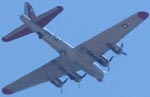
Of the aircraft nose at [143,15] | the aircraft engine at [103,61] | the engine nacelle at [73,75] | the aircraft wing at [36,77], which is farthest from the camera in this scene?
the aircraft wing at [36,77]

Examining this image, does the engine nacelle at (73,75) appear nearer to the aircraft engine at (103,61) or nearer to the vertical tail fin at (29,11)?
the aircraft engine at (103,61)

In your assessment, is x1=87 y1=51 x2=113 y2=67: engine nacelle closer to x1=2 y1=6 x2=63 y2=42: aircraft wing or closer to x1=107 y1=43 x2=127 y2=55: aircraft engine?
x1=107 y1=43 x2=127 y2=55: aircraft engine

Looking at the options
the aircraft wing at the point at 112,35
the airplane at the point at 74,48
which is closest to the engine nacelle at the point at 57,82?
the airplane at the point at 74,48

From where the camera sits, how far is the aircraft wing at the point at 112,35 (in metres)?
81.2

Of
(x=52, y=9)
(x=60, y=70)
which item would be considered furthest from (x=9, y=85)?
A: (x=52, y=9)

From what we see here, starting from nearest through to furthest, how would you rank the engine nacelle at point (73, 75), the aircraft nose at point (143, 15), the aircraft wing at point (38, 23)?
the aircraft nose at point (143, 15)
the aircraft wing at point (38, 23)
the engine nacelle at point (73, 75)

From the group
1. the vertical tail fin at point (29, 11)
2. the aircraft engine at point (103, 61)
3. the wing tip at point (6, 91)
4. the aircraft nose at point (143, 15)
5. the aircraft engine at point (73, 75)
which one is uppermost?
the aircraft nose at point (143, 15)

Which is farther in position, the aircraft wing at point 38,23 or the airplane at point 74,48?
the aircraft wing at point 38,23

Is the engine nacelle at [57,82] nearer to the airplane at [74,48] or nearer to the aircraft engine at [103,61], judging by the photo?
the airplane at [74,48]

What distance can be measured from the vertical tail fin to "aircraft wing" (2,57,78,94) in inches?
220

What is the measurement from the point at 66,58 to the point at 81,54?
7.10 ft

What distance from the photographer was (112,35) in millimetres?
82750

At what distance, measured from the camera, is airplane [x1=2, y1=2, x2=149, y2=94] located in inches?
3243

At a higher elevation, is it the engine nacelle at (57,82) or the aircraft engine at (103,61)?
the aircraft engine at (103,61)
